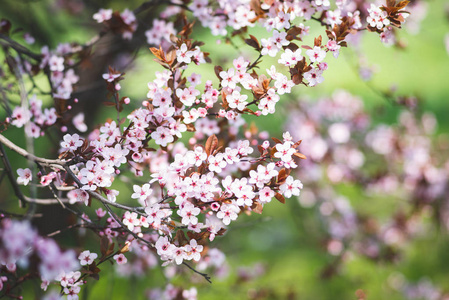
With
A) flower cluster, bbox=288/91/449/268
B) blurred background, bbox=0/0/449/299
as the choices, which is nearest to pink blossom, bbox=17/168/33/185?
blurred background, bbox=0/0/449/299

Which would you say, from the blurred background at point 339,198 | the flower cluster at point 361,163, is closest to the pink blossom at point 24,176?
the blurred background at point 339,198

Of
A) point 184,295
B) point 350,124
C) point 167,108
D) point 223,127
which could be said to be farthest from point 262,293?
point 350,124

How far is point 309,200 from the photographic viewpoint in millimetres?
4797

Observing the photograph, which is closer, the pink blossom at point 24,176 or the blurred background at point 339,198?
the pink blossom at point 24,176

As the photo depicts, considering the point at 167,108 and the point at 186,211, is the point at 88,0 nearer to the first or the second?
the point at 167,108

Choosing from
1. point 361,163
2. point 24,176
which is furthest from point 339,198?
point 24,176

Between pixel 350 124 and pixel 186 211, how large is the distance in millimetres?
3356

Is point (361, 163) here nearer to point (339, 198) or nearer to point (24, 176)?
point (339, 198)

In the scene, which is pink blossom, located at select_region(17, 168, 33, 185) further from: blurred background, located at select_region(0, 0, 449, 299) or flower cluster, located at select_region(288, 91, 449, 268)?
flower cluster, located at select_region(288, 91, 449, 268)

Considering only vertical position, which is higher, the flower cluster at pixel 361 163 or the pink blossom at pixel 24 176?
the pink blossom at pixel 24 176

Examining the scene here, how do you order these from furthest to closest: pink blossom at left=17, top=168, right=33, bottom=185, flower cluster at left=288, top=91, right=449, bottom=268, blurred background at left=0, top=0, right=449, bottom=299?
1. flower cluster at left=288, top=91, right=449, bottom=268
2. blurred background at left=0, top=0, right=449, bottom=299
3. pink blossom at left=17, top=168, right=33, bottom=185

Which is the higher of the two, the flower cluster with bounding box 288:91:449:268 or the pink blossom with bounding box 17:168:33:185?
the pink blossom with bounding box 17:168:33:185

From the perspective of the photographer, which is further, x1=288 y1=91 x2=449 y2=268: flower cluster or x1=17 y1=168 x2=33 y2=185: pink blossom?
x1=288 y1=91 x2=449 y2=268: flower cluster

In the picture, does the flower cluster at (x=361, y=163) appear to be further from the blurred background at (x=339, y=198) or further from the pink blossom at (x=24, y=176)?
the pink blossom at (x=24, y=176)
